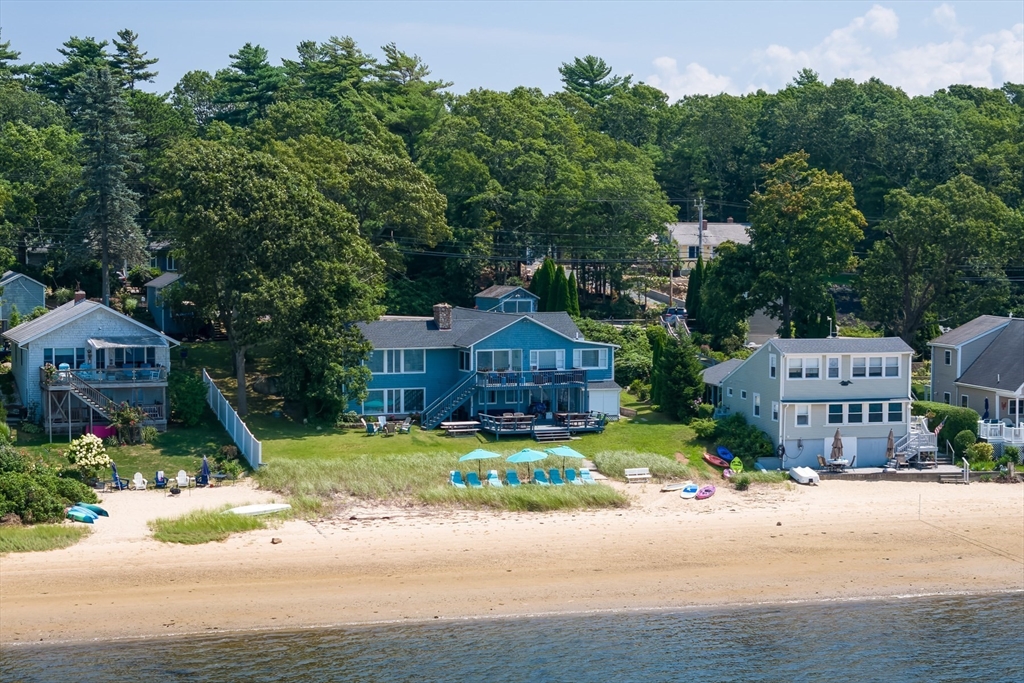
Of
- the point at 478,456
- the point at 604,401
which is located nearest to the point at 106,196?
the point at 604,401

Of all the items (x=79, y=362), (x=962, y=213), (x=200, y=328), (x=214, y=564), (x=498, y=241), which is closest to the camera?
(x=214, y=564)

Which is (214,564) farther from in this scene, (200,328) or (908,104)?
(908,104)

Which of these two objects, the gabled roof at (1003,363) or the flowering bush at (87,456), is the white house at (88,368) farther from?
the gabled roof at (1003,363)

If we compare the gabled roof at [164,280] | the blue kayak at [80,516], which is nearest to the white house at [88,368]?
the blue kayak at [80,516]

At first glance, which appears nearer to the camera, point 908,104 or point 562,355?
point 562,355

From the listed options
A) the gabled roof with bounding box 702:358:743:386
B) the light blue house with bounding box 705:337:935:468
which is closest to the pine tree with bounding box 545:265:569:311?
the gabled roof with bounding box 702:358:743:386

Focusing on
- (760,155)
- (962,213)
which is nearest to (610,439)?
Result: (962,213)
